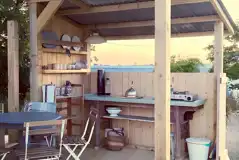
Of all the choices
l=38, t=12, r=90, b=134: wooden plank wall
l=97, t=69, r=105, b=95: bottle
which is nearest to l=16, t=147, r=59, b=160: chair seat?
l=38, t=12, r=90, b=134: wooden plank wall

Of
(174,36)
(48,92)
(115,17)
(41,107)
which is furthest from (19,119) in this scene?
(174,36)

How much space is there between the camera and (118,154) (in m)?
4.79

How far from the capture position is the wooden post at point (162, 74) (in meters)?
2.55

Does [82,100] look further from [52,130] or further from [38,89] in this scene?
[52,130]

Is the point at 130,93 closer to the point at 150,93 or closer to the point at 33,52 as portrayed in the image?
the point at 150,93

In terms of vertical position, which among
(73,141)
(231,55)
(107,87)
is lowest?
(73,141)

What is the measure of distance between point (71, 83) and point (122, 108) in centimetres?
104

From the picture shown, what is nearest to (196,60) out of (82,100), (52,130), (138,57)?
(138,57)

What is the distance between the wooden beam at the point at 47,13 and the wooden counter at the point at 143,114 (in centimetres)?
143

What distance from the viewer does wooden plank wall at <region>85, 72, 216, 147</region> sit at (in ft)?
15.5

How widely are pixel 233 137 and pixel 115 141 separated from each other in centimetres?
292

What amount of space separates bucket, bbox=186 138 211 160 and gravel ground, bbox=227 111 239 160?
971mm

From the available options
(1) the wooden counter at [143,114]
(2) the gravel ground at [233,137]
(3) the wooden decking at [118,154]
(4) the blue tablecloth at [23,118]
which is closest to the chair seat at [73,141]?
(4) the blue tablecloth at [23,118]

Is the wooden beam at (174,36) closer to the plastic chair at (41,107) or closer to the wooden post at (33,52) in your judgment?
the wooden post at (33,52)
